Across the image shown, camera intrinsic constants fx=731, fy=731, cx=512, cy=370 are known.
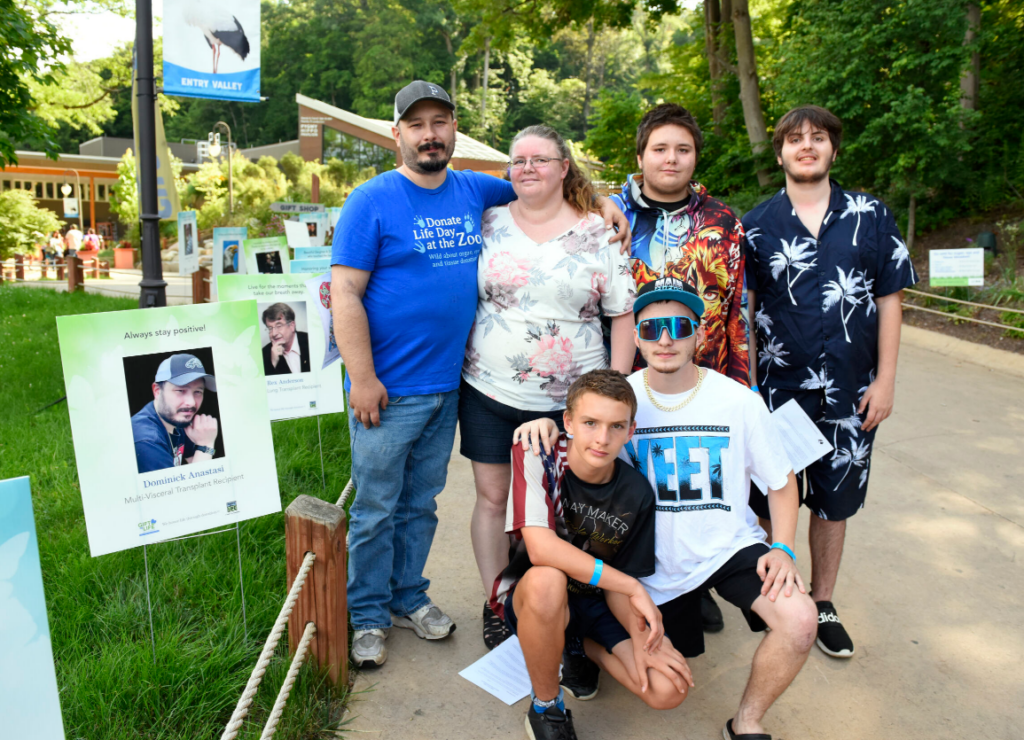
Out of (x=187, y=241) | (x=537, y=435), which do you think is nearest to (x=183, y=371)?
(x=537, y=435)

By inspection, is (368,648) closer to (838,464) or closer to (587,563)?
(587,563)

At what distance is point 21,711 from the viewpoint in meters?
1.40

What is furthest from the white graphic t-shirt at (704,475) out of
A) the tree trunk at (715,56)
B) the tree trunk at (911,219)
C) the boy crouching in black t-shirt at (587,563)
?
the tree trunk at (715,56)

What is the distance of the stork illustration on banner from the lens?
6680 mm

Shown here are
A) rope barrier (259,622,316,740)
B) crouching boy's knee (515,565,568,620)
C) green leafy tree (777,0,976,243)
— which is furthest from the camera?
green leafy tree (777,0,976,243)

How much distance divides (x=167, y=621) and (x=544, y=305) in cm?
205

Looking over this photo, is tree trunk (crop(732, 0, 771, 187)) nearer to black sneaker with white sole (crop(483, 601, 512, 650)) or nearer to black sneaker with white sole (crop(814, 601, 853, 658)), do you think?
black sneaker with white sole (crop(814, 601, 853, 658))

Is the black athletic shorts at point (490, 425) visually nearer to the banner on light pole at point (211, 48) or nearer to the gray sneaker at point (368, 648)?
the gray sneaker at point (368, 648)

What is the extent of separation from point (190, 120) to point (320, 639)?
228ft

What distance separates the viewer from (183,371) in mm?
2645

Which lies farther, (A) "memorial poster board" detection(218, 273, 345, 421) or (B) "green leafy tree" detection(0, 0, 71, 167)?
(B) "green leafy tree" detection(0, 0, 71, 167)

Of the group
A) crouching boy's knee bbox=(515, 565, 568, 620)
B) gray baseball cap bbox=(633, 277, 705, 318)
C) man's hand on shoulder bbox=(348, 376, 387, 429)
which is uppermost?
gray baseball cap bbox=(633, 277, 705, 318)

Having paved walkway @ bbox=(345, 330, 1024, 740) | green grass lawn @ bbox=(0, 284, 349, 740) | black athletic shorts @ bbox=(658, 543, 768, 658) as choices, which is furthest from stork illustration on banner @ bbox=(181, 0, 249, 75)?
black athletic shorts @ bbox=(658, 543, 768, 658)

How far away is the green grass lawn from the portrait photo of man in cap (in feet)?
2.43
